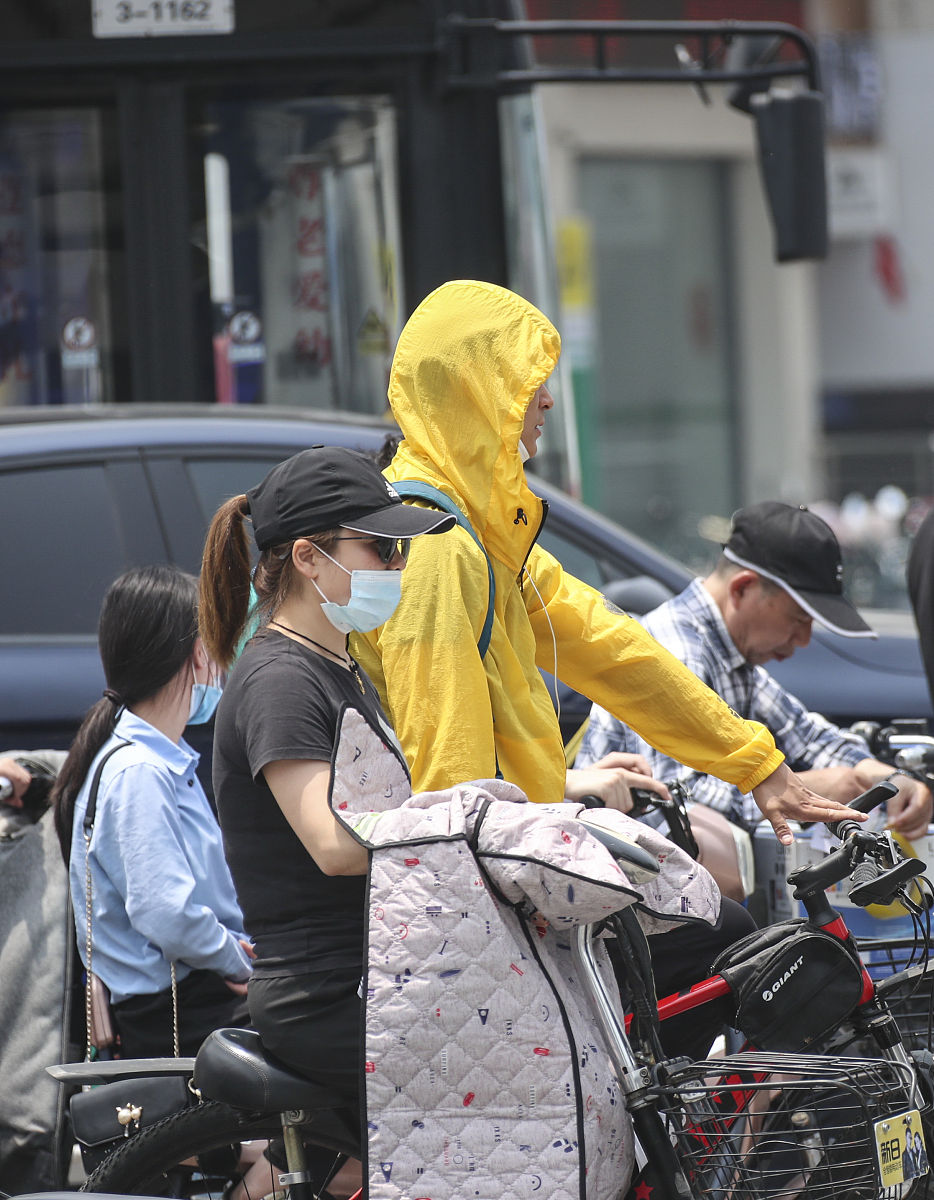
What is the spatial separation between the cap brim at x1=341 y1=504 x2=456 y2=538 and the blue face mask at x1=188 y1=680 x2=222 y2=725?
116 centimetres

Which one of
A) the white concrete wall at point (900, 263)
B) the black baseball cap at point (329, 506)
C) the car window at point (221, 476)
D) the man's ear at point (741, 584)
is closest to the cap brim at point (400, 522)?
the black baseball cap at point (329, 506)

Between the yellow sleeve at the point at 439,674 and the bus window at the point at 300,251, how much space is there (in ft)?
10.6

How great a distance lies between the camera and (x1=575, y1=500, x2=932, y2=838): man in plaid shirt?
144 inches

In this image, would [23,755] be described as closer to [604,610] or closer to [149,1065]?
[149,1065]

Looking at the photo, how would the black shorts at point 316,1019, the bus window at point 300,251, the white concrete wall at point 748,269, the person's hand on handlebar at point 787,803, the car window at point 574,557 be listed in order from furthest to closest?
1. the white concrete wall at point 748,269
2. the bus window at point 300,251
3. the car window at point 574,557
4. the person's hand on handlebar at point 787,803
5. the black shorts at point 316,1019

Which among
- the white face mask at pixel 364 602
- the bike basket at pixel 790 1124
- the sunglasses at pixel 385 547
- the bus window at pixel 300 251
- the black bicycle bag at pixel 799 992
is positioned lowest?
the bike basket at pixel 790 1124

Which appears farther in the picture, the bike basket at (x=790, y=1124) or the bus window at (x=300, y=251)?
the bus window at (x=300, y=251)

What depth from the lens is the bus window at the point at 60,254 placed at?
583cm

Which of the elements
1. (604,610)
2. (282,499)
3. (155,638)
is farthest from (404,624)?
(155,638)

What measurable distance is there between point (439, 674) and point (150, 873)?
95 centimetres

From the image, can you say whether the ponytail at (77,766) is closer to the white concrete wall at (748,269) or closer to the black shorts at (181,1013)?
the black shorts at (181,1013)

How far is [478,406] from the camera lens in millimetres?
2914

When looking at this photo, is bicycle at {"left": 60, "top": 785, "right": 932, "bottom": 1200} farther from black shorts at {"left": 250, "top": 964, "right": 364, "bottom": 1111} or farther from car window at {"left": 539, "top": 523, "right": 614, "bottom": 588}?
car window at {"left": 539, "top": 523, "right": 614, "bottom": 588}

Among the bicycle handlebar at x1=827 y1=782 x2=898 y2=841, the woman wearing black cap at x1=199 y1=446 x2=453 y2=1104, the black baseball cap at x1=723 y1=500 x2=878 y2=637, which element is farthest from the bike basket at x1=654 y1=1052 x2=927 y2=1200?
the black baseball cap at x1=723 y1=500 x2=878 y2=637
